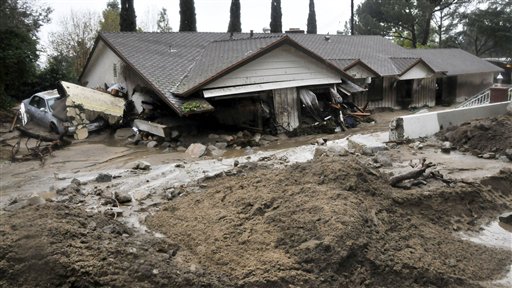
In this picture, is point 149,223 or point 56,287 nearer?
point 56,287

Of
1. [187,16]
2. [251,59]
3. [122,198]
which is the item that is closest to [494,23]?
[187,16]

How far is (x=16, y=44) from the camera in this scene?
20.9 m

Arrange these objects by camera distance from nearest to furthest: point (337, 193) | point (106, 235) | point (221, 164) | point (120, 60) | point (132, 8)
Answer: point (106, 235) < point (337, 193) < point (221, 164) < point (120, 60) < point (132, 8)

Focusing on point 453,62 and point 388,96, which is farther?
point 453,62

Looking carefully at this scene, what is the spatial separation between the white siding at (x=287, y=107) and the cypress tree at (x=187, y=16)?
13264 millimetres

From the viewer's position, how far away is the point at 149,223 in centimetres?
726

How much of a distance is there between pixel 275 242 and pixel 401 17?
41666 mm

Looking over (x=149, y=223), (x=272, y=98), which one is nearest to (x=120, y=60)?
(x=272, y=98)

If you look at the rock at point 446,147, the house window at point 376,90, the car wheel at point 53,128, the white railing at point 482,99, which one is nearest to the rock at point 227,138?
the car wheel at point 53,128

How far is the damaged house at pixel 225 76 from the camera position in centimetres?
1634

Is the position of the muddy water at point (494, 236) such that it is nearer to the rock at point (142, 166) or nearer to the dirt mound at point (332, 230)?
the dirt mound at point (332, 230)

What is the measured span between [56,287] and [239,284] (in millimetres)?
1870

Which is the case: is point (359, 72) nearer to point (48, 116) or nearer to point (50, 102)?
point (50, 102)

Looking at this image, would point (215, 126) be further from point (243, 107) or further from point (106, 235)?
point (106, 235)
